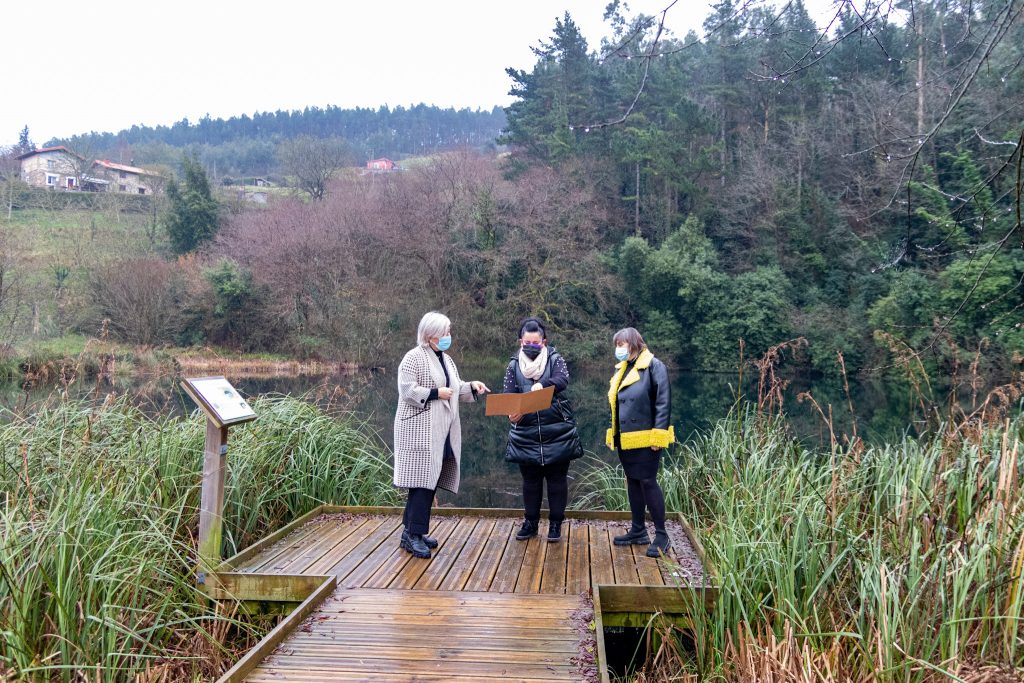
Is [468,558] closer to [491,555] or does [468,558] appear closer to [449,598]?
[491,555]

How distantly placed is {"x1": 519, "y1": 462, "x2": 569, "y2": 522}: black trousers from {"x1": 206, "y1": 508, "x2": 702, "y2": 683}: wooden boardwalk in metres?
0.18

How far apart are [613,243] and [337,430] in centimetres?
2336

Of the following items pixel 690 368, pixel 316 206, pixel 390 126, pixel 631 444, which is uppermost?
pixel 390 126

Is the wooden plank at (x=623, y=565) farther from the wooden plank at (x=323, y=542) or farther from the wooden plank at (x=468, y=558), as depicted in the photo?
the wooden plank at (x=323, y=542)

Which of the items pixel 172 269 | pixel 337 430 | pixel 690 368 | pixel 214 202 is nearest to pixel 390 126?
pixel 214 202

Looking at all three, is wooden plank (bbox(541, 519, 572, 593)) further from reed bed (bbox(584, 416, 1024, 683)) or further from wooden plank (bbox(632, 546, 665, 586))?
reed bed (bbox(584, 416, 1024, 683))

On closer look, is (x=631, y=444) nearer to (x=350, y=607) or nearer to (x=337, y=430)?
(x=350, y=607)

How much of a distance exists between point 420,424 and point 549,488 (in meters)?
0.86

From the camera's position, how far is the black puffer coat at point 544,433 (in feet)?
13.6

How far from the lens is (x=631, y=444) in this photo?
13.0 feet

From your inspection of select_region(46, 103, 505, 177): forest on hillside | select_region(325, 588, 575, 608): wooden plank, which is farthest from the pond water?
select_region(46, 103, 505, 177): forest on hillside

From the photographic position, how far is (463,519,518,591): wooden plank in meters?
3.64

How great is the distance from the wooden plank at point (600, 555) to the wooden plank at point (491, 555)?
49cm

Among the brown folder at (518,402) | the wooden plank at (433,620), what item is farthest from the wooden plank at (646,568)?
the brown folder at (518,402)
